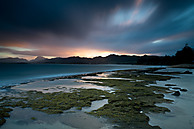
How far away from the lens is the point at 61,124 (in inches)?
251

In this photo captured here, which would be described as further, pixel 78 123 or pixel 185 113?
pixel 185 113

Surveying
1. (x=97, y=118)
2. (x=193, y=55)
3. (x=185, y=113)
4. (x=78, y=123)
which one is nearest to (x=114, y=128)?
(x=97, y=118)

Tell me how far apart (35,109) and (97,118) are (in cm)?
500

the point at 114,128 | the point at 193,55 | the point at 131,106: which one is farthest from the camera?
the point at 193,55

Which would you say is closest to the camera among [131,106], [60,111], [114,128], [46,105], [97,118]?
[114,128]

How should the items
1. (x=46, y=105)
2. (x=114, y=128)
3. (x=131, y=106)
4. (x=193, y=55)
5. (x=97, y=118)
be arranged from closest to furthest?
(x=114, y=128)
(x=97, y=118)
(x=131, y=106)
(x=46, y=105)
(x=193, y=55)

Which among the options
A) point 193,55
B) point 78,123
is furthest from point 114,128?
point 193,55

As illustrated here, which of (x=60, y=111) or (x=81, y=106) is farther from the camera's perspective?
(x=81, y=106)

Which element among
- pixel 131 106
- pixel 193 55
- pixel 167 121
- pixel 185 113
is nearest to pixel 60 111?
pixel 131 106

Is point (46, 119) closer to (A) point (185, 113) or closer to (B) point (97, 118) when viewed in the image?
(B) point (97, 118)

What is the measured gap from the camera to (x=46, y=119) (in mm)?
6957

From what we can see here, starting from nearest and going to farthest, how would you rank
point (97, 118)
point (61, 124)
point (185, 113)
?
1. point (61, 124)
2. point (97, 118)
3. point (185, 113)

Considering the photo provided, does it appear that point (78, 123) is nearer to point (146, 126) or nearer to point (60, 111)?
point (60, 111)

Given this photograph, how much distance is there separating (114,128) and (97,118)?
1462 mm
